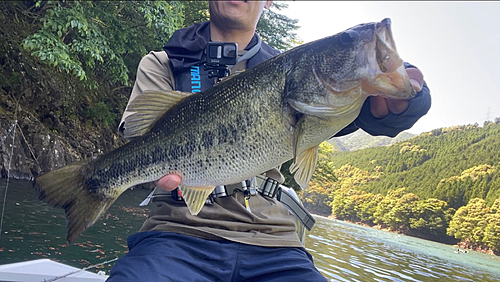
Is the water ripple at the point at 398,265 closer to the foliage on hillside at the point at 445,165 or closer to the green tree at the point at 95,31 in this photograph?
the foliage on hillside at the point at 445,165

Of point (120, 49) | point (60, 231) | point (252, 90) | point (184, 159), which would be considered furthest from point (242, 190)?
point (120, 49)

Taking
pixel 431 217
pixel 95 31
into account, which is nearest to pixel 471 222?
pixel 431 217

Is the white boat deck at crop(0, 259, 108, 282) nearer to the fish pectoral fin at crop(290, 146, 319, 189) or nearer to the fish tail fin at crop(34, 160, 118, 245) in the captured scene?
the fish tail fin at crop(34, 160, 118, 245)

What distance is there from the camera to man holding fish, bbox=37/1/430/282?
1794 mm

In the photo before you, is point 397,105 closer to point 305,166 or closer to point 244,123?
point 305,166

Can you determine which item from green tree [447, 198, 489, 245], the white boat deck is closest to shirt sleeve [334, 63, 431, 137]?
the white boat deck

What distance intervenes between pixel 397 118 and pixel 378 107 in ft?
0.42

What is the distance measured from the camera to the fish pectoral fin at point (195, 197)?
2053 millimetres

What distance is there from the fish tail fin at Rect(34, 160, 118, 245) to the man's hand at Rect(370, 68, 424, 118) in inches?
65.9

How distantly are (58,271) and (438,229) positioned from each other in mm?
14858

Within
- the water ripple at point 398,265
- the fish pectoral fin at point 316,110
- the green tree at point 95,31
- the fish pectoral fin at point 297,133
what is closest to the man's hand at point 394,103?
the fish pectoral fin at point 316,110

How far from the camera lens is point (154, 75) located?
2.70 meters

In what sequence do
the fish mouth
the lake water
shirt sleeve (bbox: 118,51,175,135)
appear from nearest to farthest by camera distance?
the fish mouth → shirt sleeve (bbox: 118,51,175,135) → the lake water

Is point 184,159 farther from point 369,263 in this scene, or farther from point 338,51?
point 369,263
